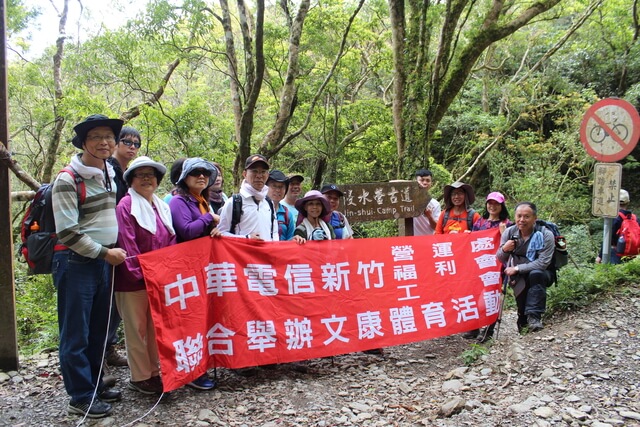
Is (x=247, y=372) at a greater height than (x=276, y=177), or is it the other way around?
(x=276, y=177)

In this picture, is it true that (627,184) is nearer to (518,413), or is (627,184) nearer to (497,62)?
(497,62)

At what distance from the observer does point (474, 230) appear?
5672 millimetres

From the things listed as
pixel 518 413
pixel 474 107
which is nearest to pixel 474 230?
pixel 518 413

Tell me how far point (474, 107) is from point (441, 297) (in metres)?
13.2

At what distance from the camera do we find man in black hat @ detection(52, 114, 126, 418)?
3.21 m

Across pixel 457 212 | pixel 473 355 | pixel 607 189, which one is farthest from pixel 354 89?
pixel 473 355

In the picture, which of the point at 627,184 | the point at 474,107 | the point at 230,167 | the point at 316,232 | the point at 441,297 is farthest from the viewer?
the point at 474,107

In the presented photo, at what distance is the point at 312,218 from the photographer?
469 cm

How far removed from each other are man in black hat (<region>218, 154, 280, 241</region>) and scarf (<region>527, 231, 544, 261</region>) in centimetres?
302

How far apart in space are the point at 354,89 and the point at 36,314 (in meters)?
10.7

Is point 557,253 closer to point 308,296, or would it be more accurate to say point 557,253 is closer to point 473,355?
point 473,355

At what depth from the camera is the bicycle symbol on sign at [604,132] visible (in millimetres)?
5344

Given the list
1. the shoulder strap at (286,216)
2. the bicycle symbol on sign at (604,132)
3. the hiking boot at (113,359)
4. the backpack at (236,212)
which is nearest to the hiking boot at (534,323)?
the bicycle symbol on sign at (604,132)

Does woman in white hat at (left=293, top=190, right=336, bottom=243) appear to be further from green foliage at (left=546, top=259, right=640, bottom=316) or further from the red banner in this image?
green foliage at (left=546, top=259, right=640, bottom=316)
